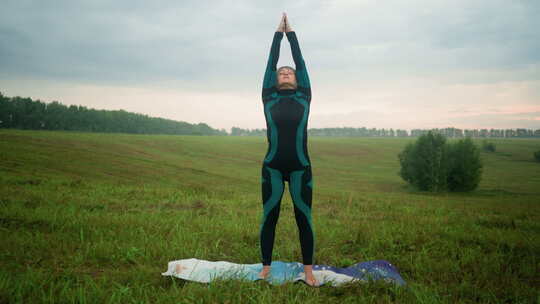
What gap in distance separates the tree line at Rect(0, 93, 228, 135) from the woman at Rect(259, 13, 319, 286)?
114 meters

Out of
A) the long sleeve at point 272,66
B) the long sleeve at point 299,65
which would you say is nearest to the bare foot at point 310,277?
the long sleeve at point 299,65

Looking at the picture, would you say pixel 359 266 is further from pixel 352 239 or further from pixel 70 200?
pixel 70 200

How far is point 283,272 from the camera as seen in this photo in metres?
4.58

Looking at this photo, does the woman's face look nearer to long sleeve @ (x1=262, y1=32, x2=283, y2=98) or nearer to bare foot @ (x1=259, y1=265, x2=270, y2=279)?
long sleeve @ (x1=262, y1=32, x2=283, y2=98)

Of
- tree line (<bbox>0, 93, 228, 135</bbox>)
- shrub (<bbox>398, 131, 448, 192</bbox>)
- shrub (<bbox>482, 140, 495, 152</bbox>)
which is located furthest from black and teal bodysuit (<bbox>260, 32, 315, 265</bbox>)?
shrub (<bbox>482, 140, 495, 152</bbox>)

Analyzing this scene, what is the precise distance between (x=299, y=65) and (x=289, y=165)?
160 cm

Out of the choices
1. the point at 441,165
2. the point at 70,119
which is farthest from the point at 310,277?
the point at 70,119

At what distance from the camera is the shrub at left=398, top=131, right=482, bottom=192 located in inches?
1997

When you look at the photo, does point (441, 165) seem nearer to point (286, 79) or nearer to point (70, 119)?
point (286, 79)

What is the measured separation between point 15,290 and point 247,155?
71.1 metres

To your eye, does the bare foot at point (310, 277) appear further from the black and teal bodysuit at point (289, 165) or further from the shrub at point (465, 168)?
the shrub at point (465, 168)

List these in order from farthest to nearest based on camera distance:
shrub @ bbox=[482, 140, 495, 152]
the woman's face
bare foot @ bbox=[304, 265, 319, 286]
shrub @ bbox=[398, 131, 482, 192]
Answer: shrub @ bbox=[482, 140, 495, 152] → shrub @ bbox=[398, 131, 482, 192] → the woman's face → bare foot @ bbox=[304, 265, 319, 286]

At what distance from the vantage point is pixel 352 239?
6.30 m

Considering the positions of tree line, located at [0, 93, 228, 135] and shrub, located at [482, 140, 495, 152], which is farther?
shrub, located at [482, 140, 495, 152]
